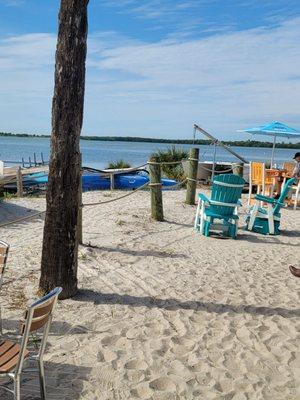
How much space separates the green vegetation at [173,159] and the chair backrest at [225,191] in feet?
30.6

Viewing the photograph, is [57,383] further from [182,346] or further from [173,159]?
[173,159]

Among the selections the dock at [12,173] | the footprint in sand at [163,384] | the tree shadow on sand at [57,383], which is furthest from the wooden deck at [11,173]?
the footprint in sand at [163,384]

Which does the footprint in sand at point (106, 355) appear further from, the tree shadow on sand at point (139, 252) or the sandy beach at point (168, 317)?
the tree shadow on sand at point (139, 252)

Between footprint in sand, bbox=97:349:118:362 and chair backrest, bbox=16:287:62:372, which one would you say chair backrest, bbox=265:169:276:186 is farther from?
chair backrest, bbox=16:287:62:372

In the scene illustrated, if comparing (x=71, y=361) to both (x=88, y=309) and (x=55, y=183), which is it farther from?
(x=55, y=183)

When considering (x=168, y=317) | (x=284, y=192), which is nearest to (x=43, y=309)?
(x=168, y=317)

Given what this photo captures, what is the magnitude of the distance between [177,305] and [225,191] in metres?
3.34

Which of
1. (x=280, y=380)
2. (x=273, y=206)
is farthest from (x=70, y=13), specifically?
(x=273, y=206)

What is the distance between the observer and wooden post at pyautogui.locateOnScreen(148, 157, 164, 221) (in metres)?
8.77

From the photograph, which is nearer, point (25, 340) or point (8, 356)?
point (25, 340)

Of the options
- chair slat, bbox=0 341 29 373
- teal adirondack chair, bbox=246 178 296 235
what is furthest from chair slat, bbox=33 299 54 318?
teal adirondack chair, bbox=246 178 296 235

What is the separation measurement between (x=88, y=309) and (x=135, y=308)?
0.44 metres

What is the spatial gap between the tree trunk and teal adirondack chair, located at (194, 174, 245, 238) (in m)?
3.43

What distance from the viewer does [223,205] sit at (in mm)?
7617
